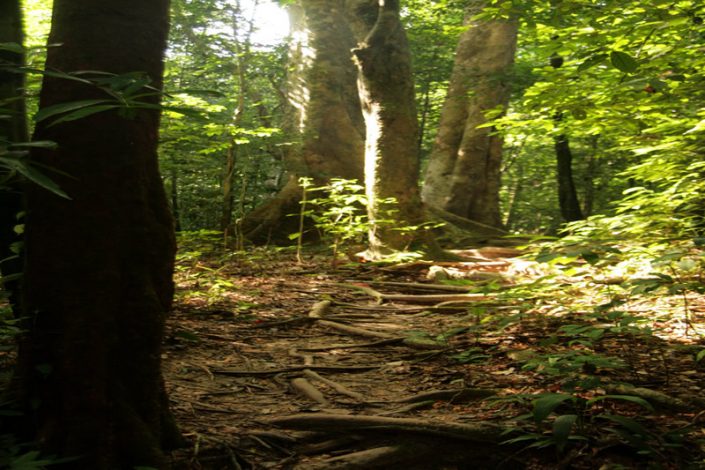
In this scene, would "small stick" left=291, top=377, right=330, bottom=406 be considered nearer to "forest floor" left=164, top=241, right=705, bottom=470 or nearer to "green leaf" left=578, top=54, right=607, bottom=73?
"forest floor" left=164, top=241, right=705, bottom=470

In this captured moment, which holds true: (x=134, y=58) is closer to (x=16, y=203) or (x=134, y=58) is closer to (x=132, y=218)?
(x=132, y=218)

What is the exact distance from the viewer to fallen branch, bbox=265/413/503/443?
2.72 m

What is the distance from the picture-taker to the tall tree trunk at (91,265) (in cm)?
219

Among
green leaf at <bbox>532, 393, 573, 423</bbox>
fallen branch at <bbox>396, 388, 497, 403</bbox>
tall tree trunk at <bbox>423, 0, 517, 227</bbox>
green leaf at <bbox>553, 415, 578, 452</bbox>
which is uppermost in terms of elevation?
tall tree trunk at <bbox>423, 0, 517, 227</bbox>

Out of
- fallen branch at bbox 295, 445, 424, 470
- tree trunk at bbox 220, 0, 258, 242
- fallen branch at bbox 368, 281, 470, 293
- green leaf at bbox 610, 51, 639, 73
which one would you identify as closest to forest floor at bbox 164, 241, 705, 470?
fallen branch at bbox 295, 445, 424, 470

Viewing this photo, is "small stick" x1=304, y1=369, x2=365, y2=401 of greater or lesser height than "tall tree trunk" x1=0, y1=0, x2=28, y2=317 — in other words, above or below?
below

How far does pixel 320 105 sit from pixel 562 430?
10273mm

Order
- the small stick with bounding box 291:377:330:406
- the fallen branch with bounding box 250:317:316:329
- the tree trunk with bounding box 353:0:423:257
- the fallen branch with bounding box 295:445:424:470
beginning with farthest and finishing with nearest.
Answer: the tree trunk with bounding box 353:0:423:257 → the fallen branch with bounding box 250:317:316:329 → the small stick with bounding box 291:377:330:406 → the fallen branch with bounding box 295:445:424:470

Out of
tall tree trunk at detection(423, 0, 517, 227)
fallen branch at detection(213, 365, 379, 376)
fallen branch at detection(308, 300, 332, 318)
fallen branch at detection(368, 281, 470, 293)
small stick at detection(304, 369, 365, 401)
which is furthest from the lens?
tall tree trunk at detection(423, 0, 517, 227)

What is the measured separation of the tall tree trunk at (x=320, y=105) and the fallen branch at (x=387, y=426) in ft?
26.5

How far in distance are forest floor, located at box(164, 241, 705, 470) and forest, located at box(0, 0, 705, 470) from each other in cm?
2

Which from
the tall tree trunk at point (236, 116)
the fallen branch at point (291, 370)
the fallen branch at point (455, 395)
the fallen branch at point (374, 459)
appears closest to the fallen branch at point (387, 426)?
the fallen branch at point (374, 459)

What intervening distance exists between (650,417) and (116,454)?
255 centimetres

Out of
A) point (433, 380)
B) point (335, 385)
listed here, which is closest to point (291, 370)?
point (335, 385)
